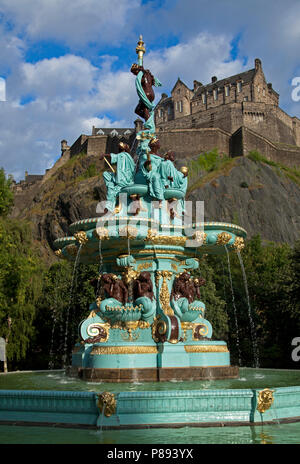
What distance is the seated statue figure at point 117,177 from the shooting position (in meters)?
14.3

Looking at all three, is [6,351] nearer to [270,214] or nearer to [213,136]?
[270,214]

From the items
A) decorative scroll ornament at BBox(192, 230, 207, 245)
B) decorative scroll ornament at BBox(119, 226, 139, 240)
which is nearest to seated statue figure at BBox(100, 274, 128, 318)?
decorative scroll ornament at BBox(119, 226, 139, 240)

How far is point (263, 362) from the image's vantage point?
30.7m

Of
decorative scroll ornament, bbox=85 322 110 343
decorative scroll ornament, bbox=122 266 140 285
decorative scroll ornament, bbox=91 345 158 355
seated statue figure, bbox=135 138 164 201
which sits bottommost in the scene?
decorative scroll ornament, bbox=91 345 158 355

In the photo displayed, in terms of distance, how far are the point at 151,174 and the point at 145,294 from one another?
334 cm

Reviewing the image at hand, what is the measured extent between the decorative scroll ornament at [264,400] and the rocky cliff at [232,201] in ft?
221

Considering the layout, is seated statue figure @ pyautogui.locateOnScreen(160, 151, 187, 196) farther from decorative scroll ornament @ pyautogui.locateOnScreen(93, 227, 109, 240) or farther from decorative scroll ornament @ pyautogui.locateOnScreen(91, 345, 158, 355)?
decorative scroll ornament @ pyautogui.locateOnScreen(91, 345, 158, 355)

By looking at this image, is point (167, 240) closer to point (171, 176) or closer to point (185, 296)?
point (185, 296)

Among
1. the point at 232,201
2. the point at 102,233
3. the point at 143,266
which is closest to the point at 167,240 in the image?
the point at 143,266

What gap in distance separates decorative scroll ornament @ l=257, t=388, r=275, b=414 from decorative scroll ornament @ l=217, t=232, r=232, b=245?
6.25m

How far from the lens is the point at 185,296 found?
13273mm

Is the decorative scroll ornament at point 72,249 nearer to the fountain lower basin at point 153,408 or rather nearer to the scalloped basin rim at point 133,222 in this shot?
the scalloped basin rim at point 133,222

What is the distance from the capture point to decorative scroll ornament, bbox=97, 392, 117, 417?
7.24 metres

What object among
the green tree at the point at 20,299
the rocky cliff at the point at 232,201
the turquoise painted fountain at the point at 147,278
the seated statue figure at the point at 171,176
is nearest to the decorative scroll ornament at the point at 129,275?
the turquoise painted fountain at the point at 147,278
